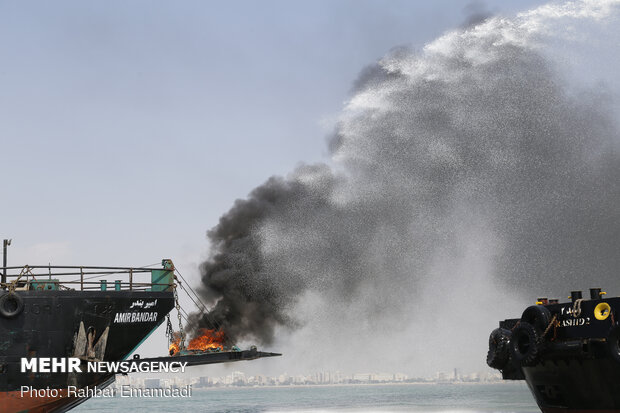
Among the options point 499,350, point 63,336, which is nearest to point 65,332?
point 63,336

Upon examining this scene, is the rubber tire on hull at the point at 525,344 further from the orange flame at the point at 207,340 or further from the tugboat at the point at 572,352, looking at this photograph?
the orange flame at the point at 207,340

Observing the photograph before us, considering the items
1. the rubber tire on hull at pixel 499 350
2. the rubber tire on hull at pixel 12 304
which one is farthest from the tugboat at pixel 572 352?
the rubber tire on hull at pixel 12 304

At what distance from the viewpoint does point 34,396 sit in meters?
26.8

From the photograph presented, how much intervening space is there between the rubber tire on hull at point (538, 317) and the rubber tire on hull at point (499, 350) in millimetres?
2390

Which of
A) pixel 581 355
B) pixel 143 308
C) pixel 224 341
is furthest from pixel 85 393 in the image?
pixel 581 355

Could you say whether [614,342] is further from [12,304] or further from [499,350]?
[12,304]

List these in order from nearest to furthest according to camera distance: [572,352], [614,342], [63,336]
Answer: [614,342] < [572,352] < [63,336]

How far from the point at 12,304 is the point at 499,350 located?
19.3 meters

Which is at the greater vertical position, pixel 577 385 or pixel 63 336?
pixel 63 336

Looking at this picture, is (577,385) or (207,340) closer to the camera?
(577,385)

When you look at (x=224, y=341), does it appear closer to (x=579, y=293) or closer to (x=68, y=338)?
(x=68, y=338)

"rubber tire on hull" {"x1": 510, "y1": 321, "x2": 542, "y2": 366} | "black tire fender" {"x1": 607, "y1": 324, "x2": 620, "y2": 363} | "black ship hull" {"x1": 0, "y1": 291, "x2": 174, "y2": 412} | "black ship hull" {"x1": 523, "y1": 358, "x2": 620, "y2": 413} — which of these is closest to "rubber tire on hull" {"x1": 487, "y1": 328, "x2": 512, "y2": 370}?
"black ship hull" {"x1": 523, "y1": 358, "x2": 620, "y2": 413}

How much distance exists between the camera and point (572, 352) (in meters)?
23.7

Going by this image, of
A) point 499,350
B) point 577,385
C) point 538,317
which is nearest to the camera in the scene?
point 577,385
